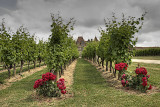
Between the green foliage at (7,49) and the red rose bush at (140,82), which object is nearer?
the red rose bush at (140,82)

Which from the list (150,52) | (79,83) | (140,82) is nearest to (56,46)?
(79,83)

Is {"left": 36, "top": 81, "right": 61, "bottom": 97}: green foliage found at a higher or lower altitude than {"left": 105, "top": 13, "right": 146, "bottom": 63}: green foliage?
lower

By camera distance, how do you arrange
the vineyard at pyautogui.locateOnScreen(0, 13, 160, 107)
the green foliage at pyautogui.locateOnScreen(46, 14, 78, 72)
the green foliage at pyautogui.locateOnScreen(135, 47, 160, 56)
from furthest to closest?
the green foliage at pyautogui.locateOnScreen(135, 47, 160, 56)
the green foliage at pyautogui.locateOnScreen(46, 14, 78, 72)
the vineyard at pyautogui.locateOnScreen(0, 13, 160, 107)

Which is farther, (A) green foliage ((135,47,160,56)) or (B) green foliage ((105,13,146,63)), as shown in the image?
(A) green foliage ((135,47,160,56))

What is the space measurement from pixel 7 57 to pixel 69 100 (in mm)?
8025

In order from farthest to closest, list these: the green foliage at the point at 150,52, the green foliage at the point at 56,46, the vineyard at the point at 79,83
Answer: the green foliage at the point at 150,52
the green foliage at the point at 56,46
the vineyard at the point at 79,83

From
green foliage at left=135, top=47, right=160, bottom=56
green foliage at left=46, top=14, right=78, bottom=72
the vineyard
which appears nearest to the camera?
the vineyard

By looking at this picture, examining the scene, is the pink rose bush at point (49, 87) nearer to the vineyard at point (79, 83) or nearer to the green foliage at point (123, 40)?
the vineyard at point (79, 83)

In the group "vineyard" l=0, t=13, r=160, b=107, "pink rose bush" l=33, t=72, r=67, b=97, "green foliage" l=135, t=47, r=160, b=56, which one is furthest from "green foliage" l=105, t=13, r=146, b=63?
"green foliage" l=135, t=47, r=160, b=56

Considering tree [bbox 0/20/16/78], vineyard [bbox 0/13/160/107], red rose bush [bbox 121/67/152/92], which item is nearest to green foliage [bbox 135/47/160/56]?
vineyard [bbox 0/13/160/107]

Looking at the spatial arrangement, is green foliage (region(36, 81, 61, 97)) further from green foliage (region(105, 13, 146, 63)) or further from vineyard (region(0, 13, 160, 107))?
green foliage (region(105, 13, 146, 63))

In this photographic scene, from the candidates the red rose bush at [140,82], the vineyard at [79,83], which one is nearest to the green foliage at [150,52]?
the vineyard at [79,83]

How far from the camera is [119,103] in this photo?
5250 millimetres

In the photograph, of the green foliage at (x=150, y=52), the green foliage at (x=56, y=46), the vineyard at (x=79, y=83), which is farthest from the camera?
the green foliage at (x=150, y=52)
